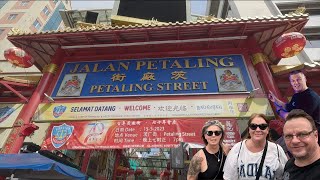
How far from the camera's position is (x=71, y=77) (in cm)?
816

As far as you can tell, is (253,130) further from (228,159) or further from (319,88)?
(319,88)

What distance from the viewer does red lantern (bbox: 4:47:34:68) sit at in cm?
809

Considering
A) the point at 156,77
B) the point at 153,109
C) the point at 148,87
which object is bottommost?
the point at 153,109

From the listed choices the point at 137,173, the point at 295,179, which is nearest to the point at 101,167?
Result: the point at 137,173

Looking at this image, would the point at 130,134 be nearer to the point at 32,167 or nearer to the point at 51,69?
the point at 32,167

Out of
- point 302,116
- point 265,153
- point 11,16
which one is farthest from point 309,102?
point 11,16

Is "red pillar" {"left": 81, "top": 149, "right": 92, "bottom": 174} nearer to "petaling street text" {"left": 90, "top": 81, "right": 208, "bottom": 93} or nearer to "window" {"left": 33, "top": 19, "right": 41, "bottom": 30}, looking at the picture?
"petaling street text" {"left": 90, "top": 81, "right": 208, "bottom": 93}

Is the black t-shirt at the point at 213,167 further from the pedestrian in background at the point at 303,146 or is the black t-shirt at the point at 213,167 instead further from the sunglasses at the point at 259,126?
the pedestrian in background at the point at 303,146

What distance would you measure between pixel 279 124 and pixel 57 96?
6594mm

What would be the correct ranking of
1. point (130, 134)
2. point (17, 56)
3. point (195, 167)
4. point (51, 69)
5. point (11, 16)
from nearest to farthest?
point (195, 167) < point (130, 134) < point (17, 56) < point (51, 69) < point (11, 16)

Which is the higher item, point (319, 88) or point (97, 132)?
point (319, 88)

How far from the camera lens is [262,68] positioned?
7266 mm

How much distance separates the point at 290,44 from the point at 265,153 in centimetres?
533

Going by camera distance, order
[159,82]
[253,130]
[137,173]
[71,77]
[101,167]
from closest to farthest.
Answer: [253,130], [159,82], [71,77], [101,167], [137,173]
